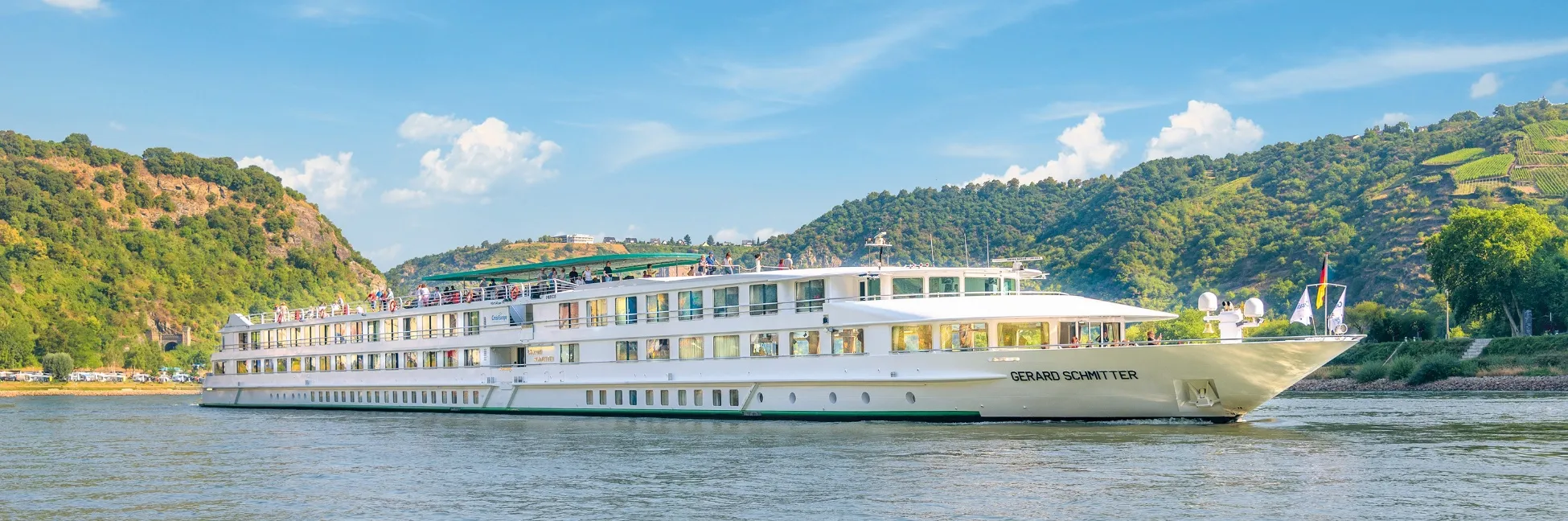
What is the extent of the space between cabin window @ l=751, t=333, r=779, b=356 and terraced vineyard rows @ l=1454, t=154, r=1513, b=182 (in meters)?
104

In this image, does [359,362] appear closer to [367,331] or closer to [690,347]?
[367,331]

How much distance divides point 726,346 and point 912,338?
6.32 meters

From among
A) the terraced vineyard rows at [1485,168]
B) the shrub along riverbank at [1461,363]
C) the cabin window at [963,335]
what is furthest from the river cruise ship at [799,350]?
the terraced vineyard rows at [1485,168]

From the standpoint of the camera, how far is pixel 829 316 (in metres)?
34.8

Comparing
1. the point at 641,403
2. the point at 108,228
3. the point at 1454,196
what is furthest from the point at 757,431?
the point at 108,228

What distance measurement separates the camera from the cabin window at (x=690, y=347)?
38.2 m

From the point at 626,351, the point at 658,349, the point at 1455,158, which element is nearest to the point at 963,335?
the point at 658,349

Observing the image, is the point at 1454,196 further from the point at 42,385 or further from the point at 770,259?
the point at 42,385

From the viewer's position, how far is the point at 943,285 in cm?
3512

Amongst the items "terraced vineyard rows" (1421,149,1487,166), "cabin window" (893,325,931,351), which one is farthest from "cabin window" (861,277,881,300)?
"terraced vineyard rows" (1421,149,1487,166)

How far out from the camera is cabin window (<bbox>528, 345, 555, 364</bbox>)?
1679 inches

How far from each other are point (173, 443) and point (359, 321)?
15056 millimetres

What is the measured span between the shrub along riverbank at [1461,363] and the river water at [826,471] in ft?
80.6

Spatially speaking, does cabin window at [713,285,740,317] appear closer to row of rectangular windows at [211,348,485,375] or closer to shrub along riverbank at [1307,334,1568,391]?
row of rectangular windows at [211,348,485,375]
